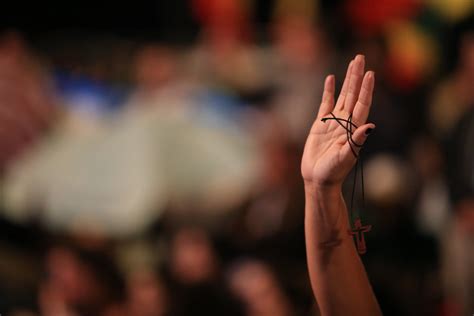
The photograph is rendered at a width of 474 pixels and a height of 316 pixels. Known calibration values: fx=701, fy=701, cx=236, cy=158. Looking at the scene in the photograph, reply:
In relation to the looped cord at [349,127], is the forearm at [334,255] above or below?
below

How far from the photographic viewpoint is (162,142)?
1805mm

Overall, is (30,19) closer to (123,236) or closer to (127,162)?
(127,162)

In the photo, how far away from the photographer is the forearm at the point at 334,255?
38 cm

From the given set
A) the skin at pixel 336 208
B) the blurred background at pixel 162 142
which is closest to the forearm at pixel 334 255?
the skin at pixel 336 208

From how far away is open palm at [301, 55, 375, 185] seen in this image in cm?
38

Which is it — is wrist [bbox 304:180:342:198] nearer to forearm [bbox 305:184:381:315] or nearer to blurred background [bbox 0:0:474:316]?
forearm [bbox 305:184:381:315]

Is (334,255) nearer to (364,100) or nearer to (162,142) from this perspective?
(364,100)

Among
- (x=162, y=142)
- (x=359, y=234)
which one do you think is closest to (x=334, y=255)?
(x=359, y=234)

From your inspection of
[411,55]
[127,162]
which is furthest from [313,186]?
[127,162]

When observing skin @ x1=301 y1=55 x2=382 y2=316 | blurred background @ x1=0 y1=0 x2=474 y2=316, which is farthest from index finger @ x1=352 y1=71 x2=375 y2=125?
blurred background @ x1=0 y1=0 x2=474 y2=316

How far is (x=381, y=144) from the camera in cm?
61

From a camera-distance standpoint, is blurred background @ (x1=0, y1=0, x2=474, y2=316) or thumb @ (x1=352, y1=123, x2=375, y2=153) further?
blurred background @ (x1=0, y1=0, x2=474, y2=316)

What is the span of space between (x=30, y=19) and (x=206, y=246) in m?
0.71

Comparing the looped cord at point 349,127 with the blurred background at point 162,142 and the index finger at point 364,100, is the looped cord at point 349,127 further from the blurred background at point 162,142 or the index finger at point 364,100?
the blurred background at point 162,142
